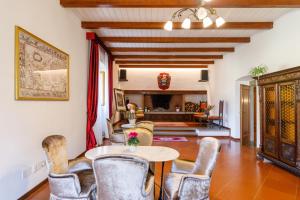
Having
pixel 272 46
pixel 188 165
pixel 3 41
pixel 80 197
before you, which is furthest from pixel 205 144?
pixel 272 46

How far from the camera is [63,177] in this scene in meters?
2.60

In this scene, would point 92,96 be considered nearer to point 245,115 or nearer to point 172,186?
point 172,186

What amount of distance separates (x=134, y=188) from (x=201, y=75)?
11004 millimetres

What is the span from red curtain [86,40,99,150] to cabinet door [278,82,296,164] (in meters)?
4.34

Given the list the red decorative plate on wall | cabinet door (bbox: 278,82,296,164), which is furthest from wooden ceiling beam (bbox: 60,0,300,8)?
the red decorative plate on wall

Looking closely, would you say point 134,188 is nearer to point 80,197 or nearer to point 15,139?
point 80,197

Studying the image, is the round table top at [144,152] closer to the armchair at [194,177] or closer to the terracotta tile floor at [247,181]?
the armchair at [194,177]

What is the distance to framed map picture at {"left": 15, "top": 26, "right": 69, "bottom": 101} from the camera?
3.12 metres

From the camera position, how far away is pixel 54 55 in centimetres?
411

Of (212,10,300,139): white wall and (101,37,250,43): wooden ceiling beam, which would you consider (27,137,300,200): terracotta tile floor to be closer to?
(212,10,300,139): white wall

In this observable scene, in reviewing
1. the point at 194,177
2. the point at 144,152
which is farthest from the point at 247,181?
the point at 144,152

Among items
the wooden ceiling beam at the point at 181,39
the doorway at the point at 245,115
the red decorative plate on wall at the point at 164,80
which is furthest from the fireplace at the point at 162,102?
the wooden ceiling beam at the point at 181,39

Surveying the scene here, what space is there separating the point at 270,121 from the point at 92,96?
4331 millimetres

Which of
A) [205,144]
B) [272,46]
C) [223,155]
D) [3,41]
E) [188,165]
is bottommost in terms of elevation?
[223,155]
